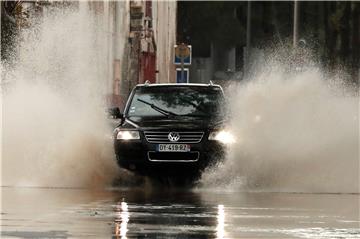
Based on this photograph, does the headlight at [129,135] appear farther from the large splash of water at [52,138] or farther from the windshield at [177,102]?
the windshield at [177,102]

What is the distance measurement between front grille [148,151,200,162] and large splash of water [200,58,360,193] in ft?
1.11

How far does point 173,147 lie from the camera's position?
1984cm

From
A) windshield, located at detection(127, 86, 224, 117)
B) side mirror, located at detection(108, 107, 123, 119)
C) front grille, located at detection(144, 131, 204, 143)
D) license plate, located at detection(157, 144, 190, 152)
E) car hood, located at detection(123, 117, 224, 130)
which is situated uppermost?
windshield, located at detection(127, 86, 224, 117)

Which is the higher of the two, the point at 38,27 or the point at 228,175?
the point at 38,27

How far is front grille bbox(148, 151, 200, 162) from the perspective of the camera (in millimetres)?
19828

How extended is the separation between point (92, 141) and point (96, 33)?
20.9 metres

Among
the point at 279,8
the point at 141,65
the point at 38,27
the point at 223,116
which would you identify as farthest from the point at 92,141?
the point at 279,8

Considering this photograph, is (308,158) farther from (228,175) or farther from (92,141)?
(92,141)

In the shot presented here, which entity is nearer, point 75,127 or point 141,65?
point 75,127

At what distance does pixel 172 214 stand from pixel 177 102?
6.62m

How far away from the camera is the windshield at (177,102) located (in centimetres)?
2088

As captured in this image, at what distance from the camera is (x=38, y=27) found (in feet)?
105

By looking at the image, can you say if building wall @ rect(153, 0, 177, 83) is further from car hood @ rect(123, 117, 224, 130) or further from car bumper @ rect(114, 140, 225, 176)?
car bumper @ rect(114, 140, 225, 176)

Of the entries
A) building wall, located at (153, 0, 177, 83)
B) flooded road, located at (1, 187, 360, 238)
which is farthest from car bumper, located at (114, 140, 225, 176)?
building wall, located at (153, 0, 177, 83)
